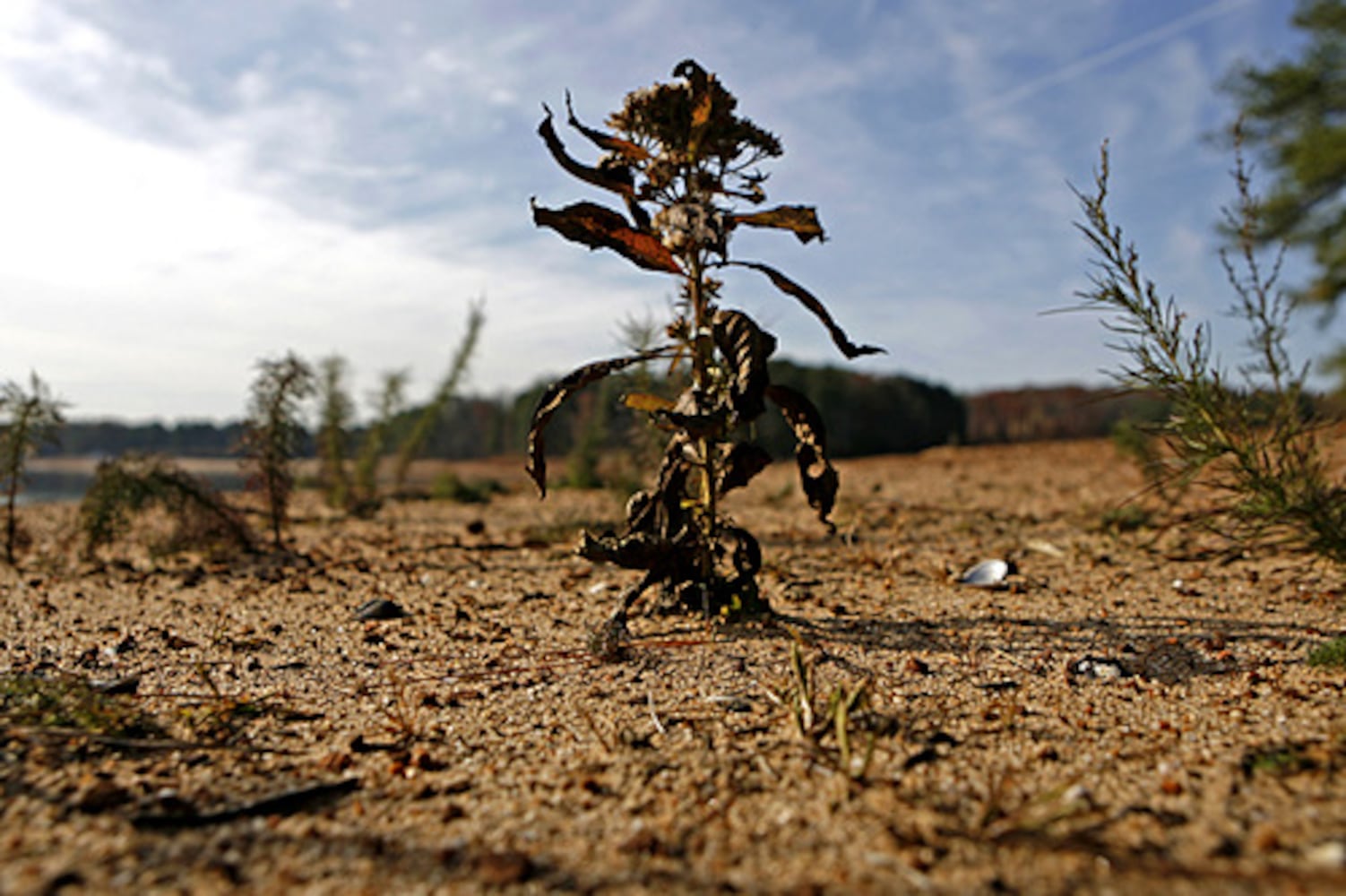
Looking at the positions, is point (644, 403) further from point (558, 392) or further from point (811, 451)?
point (811, 451)

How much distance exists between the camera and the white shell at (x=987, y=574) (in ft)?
13.8

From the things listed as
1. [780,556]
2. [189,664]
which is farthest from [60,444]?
[780,556]

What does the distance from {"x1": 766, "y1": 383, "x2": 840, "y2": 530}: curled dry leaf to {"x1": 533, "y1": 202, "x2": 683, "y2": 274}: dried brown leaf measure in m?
0.59

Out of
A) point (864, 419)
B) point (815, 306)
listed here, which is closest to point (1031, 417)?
point (864, 419)

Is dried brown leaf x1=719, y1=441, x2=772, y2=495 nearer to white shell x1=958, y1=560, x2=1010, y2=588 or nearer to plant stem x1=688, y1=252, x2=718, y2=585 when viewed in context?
plant stem x1=688, y1=252, x2=718, y2=585

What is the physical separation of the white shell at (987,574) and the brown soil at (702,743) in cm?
11

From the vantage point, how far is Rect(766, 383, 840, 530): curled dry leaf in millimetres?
3062

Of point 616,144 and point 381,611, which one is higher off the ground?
point 616,144

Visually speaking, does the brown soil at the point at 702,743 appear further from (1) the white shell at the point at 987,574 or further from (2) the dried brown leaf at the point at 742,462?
(2) the dried brown leaf at the point at 742,462

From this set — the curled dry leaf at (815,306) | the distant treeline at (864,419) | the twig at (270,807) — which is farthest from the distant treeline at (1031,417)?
the twig at (270,807)

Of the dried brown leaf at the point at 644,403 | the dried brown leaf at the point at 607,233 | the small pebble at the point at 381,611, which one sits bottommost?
the small pebble at the point at 381,611

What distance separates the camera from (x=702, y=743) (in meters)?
2.23

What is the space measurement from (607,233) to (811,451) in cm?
103

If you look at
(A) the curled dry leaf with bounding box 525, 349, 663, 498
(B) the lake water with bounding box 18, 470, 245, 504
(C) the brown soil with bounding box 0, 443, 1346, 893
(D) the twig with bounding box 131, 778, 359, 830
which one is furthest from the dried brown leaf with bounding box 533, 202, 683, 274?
(B) the lake water with bounding box 18, 470, 245, 504
